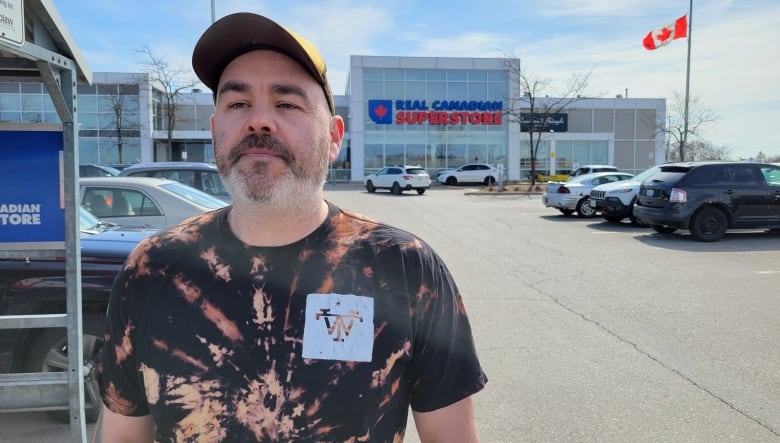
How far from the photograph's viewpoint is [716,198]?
12.7 m

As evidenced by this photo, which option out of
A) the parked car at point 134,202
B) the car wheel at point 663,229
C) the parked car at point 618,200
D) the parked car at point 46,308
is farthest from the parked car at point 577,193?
the parked car at point 46,308

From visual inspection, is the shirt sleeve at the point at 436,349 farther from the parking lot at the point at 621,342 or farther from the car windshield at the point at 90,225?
the car windshield at the point at 90,225

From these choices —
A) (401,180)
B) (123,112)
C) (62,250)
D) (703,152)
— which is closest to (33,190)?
(62,250)

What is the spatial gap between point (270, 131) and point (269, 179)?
5.2 inches

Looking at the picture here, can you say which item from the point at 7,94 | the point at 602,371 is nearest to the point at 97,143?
the point at 7,94

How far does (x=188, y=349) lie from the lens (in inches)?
59.6

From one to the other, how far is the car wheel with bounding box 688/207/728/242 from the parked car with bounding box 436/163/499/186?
27.1 meters

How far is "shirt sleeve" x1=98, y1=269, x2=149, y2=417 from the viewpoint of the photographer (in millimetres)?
1582

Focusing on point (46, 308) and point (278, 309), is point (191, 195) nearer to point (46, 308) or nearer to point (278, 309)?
point (46, 308)

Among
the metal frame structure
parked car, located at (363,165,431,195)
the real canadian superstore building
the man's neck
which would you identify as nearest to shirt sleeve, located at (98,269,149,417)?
the man's neck

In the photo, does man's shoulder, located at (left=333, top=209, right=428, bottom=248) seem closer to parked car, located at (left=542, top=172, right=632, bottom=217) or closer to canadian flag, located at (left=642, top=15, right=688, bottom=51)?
parked car, located at (left=542, top=172, right=632, bottom=217)

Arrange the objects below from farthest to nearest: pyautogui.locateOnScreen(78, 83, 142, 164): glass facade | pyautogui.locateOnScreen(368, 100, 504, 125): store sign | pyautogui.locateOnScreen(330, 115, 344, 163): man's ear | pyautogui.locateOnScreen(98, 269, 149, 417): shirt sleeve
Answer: pyautogui.locateOnScreen(368, 100, 504, 125): store sign → pyautogui.locateOnScreen(78, 83, 142, 164): glass facade → pyautogui.locateOnScreen(330, 115, 344, 163): man's ear → pyautogui.locateOnScreen(98, 269, 149, 417): shirt sleeve

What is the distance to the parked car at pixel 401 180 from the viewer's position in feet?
101

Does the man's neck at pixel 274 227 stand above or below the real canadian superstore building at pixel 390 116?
below
